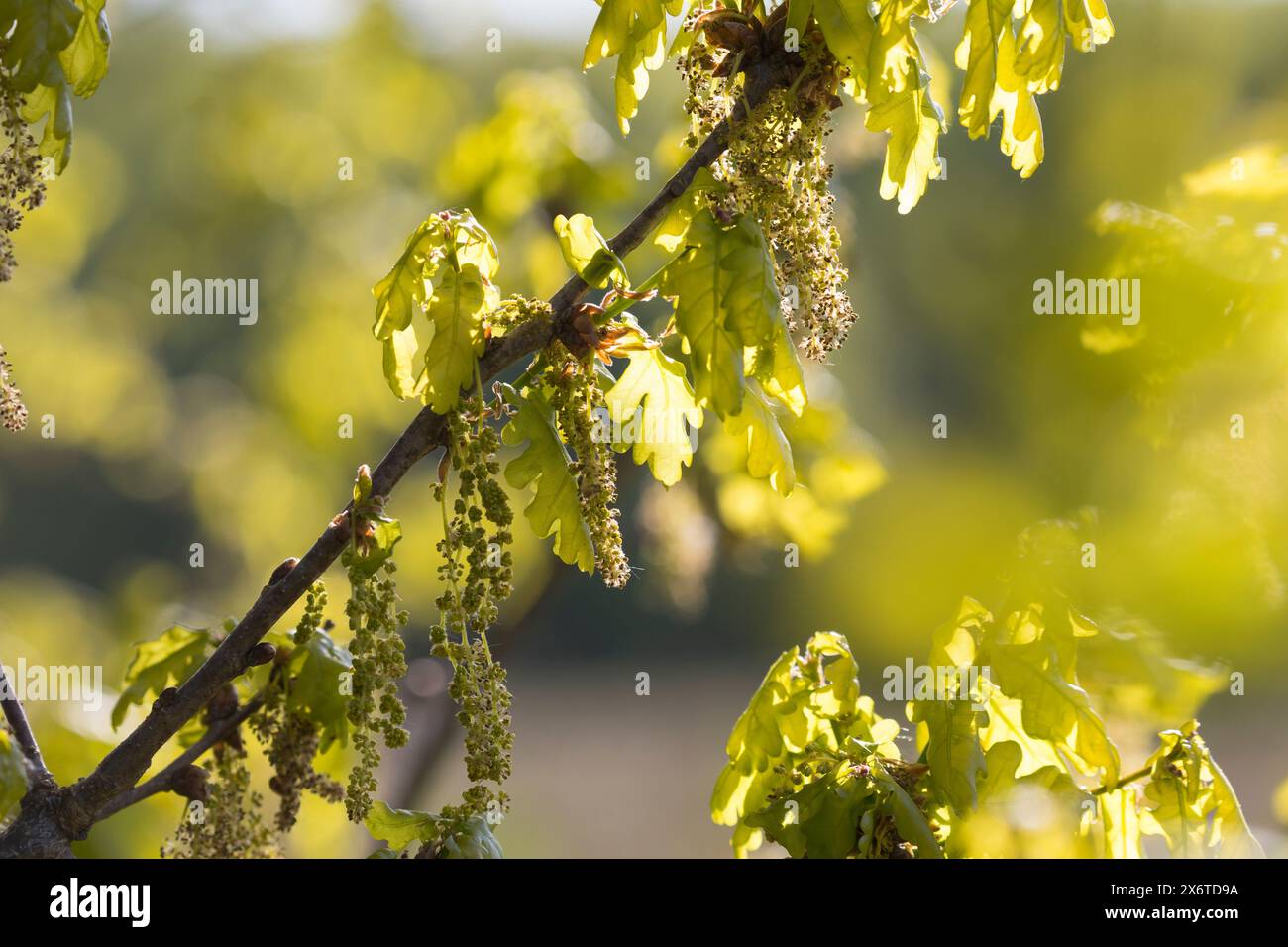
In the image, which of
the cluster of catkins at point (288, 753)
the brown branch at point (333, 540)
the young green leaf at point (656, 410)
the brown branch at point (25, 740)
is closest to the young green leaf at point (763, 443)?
the young green leaf at point (656, 410)

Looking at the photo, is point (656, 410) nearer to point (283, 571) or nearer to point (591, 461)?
point (591, 461)

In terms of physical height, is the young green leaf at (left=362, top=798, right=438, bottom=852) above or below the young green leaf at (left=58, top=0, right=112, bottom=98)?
below

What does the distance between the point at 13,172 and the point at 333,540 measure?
1.18 ft

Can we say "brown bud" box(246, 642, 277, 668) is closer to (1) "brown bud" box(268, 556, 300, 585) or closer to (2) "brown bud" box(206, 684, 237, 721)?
(1) "brown bud" box(268, 556, 300, 585)

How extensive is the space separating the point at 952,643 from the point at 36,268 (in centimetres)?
346

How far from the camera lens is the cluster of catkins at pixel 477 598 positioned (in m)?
0.80

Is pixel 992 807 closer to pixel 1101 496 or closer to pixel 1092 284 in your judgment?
pixel 1092 284

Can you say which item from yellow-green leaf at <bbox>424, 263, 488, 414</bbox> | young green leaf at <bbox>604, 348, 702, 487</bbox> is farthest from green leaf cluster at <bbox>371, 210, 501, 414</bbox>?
young green leaf at <bbox>604, 348, 702, 487</bbox>

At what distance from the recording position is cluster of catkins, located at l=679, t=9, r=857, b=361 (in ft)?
2.65

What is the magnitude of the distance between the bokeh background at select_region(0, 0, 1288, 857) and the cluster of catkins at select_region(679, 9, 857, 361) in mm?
79

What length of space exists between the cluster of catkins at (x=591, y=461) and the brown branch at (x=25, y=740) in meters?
0.50

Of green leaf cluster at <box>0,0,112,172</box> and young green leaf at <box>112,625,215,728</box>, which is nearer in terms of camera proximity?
green leaf cluster at <box>0,0,112,172</box>
